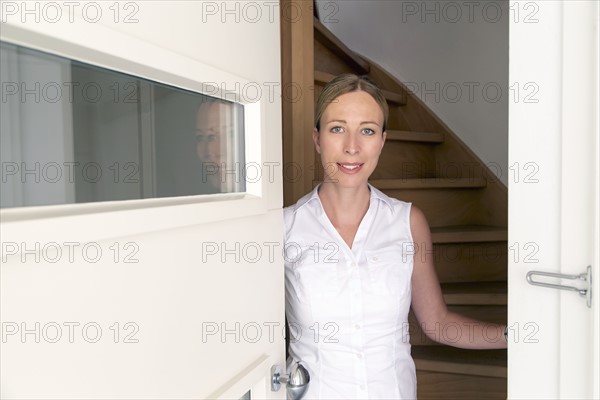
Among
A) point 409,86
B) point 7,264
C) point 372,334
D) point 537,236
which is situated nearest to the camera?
point 7,264

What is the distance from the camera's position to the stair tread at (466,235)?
2.04 m

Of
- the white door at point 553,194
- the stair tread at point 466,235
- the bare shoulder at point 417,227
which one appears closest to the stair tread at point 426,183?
the stair tread at point 466,235

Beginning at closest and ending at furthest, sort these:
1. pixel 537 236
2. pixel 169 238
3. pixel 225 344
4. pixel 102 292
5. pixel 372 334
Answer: pixel 102 292
pixel 169 238
pixel 225 344
pixel 537 236
pixel 372 334

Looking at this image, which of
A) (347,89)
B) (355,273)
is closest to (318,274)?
(355,273)

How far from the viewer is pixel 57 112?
47 centimetres

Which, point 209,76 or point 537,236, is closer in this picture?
point 209,76

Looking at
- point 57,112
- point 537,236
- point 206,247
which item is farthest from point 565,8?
point 57,112

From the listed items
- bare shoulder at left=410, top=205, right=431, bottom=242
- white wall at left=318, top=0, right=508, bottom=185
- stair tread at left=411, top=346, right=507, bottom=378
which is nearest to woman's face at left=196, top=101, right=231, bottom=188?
bare shoulder at left=410, top=205, right=431, bottom=242

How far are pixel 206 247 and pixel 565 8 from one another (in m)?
0.71

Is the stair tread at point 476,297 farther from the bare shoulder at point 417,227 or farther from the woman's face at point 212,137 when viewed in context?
the woman's face at point 212,137

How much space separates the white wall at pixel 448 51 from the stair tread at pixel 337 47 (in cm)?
26

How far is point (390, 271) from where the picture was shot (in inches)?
52.7

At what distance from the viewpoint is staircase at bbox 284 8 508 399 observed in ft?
5.80

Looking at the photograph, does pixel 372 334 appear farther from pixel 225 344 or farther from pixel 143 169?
pixel 143 169
